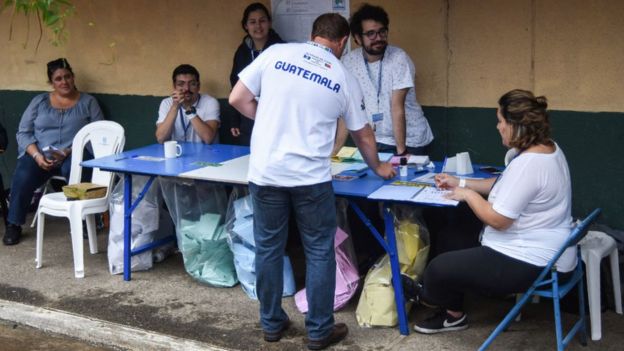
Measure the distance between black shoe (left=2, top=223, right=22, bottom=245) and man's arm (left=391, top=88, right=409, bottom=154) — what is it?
3.25 meters

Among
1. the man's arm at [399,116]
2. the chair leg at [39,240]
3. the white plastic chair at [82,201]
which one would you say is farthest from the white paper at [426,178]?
the chair leg at [39,240]

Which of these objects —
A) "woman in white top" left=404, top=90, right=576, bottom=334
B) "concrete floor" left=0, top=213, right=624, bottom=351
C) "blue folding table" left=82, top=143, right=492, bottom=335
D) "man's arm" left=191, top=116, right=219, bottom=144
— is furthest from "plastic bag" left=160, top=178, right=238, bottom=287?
"woman in white top" left=404, top=90, right=576, bottom=334

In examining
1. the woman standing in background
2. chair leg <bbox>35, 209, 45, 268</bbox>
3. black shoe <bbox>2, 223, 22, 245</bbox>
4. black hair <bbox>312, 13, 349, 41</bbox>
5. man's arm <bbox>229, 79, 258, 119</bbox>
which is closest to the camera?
black hair <bbox>312, 13, 349, 41</bbox>

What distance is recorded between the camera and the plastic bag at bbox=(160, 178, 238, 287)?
547 centimetres

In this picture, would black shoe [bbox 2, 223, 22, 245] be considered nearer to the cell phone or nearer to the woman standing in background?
the woman standing in background

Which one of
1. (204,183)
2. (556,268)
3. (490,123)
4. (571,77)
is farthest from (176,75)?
(556,268)

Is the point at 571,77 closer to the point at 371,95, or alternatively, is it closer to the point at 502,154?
the point at 502,154

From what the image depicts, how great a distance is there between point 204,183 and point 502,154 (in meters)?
2.00

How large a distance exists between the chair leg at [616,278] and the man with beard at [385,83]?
146cm

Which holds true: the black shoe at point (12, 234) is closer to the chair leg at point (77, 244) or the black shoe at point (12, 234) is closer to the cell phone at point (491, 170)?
the chair leg at point (77, 244)

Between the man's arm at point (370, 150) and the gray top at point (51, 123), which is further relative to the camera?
the gray top at point (51, 123)

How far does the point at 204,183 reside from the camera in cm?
563

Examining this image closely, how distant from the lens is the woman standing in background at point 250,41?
606cm

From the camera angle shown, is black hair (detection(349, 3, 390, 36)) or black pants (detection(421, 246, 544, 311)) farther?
black hair (detection(349, 3, 390, 36))
